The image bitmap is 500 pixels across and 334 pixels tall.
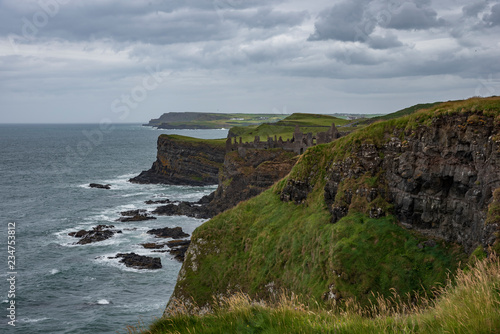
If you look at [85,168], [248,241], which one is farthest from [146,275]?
[85,168]

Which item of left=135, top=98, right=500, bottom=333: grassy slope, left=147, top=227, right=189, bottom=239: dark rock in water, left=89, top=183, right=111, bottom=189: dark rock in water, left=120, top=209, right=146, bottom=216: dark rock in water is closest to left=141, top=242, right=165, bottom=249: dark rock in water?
left=147, top=227, right=189, bottom=239: dark rock in water

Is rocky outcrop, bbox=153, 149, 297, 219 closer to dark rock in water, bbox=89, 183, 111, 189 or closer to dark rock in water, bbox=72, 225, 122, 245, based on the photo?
dark rock in water, bbox=72, 225, 122, 245

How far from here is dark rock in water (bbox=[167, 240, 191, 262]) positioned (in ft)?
195

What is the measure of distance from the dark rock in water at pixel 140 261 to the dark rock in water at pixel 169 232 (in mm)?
9833

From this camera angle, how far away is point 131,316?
139 feet

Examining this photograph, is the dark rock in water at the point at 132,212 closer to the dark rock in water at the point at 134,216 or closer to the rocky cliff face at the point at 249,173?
the dark rock in water at the point at 134,216

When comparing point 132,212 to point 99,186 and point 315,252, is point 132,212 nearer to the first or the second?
point 99,186

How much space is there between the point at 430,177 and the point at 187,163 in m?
107

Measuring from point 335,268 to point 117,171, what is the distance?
136025 mm

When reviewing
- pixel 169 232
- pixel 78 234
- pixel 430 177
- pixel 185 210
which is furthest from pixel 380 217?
pixel 185 210

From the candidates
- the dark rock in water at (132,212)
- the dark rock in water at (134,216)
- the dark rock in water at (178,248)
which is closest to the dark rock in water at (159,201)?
the dark rock in water at (134,216)

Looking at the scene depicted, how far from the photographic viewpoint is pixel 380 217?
29188 mm

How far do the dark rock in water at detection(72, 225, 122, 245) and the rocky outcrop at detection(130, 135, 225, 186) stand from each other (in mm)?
52582

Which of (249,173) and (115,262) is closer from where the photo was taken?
(115,262)
